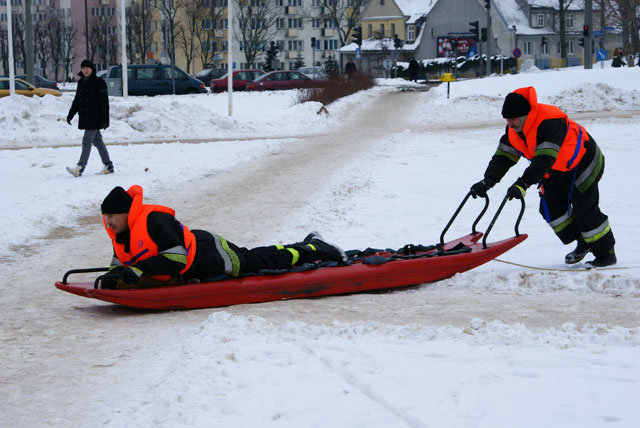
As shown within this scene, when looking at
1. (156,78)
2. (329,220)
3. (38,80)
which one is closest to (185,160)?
(329,220)

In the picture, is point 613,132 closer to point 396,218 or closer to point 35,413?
point 396,218

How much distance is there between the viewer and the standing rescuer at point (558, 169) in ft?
20.2

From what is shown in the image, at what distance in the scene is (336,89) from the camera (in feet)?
108

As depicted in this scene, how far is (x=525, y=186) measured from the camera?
19.9 feet

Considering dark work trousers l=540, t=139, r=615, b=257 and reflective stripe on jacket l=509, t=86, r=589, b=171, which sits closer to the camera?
reflective stripe on jacket l=509, t=86, r=589, b=171

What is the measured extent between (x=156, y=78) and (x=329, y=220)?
2565 centimetres

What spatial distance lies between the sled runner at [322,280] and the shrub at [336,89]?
21977mm

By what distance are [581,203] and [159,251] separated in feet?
11.1

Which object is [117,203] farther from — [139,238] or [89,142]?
[89,142]

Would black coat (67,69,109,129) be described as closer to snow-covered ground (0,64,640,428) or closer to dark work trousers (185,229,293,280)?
snow-covered ground (0,64,640,428)

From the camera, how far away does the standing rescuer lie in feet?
20.2

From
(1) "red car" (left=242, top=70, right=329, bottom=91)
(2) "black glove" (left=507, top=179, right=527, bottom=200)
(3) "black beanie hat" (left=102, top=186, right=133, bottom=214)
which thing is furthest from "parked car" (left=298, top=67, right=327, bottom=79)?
(3) "black beanie hat" (left=102, top=186, right=133, bottom=214)

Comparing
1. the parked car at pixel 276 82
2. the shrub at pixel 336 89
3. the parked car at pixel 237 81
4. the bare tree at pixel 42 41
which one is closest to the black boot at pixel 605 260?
the shrub at pixel 336 89

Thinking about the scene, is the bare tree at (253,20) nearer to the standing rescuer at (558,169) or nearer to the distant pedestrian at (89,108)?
the distant pedestrian at (89,108)
